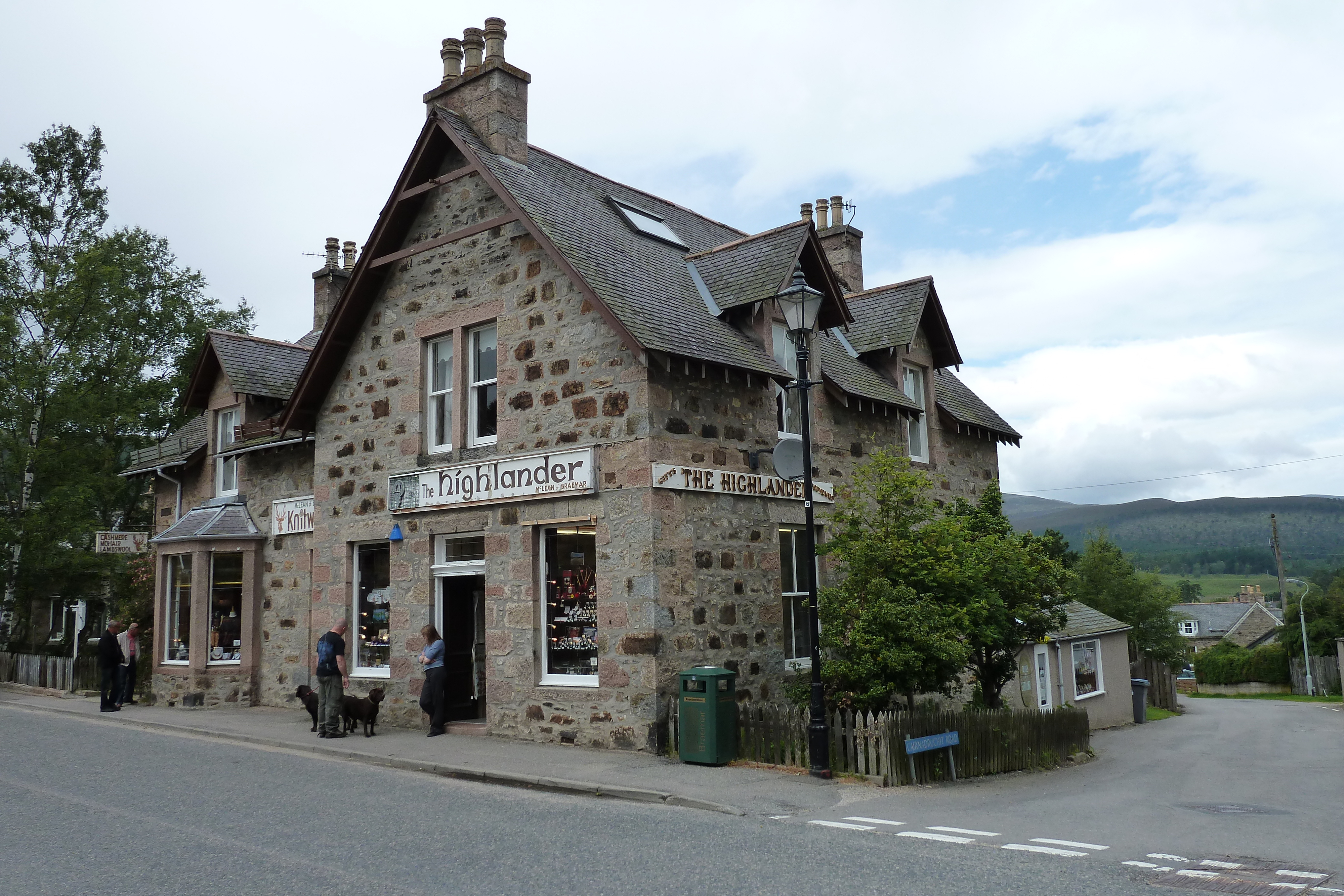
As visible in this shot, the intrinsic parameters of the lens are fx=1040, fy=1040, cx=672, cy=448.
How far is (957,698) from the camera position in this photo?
19.0 metres

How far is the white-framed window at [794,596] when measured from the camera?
598 inches

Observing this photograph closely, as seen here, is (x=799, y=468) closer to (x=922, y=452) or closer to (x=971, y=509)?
(x=971, y=509)

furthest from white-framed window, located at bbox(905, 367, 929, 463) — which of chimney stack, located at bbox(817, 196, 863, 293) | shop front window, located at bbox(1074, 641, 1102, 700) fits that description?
shop front window, located at bbox(1074, 641, 1102, 700)

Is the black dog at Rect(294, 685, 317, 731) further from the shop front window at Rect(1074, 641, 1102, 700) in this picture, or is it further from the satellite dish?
the shop front window at Rect(1074, 641, 1102, 700)


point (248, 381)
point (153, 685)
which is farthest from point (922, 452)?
point (153, 685)

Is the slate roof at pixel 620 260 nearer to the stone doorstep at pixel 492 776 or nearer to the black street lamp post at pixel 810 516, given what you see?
the black street lamp post at pixel 810 516

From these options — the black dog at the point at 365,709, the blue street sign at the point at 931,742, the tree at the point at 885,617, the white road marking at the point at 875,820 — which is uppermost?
the tree at the point at 885,617

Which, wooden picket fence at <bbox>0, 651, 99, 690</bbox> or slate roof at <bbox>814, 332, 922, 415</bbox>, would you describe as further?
wooden picket fence at <bbox>0, 651, 99, 690</bbox>

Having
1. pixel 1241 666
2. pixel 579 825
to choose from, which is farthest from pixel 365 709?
pixel 1241 666

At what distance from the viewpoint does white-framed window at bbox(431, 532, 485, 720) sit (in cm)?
1559

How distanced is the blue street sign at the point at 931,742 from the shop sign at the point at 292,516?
1169 cm

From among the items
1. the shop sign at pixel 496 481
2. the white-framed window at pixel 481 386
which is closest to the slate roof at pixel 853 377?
the shop sign at pixel 496 481

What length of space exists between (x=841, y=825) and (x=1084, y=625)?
2290 cm

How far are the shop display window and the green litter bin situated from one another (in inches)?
430
